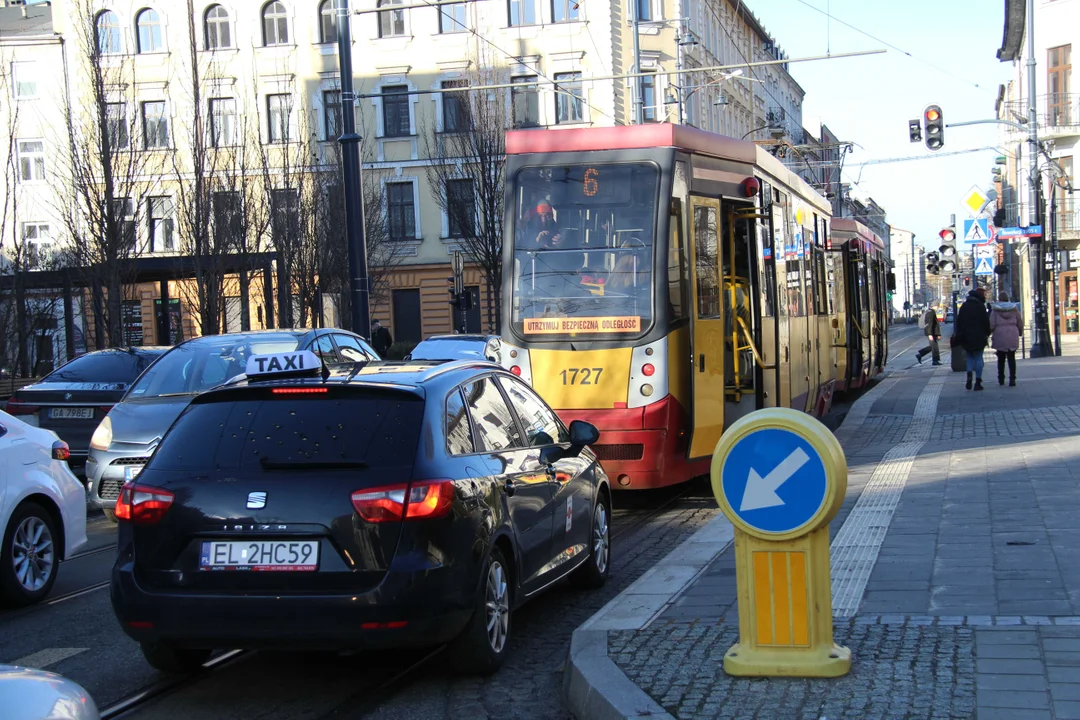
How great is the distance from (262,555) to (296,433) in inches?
24.5

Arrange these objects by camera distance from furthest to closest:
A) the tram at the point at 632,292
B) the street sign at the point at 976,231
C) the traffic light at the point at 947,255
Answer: the traffic light at the point at 947,255 → the street sign at the point at 976,231 → the tram at the point at 632,292

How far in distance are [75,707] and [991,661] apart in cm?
374

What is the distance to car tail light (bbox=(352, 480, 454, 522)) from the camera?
5.55 meters

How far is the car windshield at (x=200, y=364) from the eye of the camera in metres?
12.5

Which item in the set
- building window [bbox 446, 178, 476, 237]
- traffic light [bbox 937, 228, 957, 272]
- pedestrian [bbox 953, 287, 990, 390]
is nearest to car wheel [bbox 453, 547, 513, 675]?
pedestrian [bbox 953, 287, 990, 390]

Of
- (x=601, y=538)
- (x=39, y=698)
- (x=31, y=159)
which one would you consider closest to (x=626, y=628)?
(x=601, y=538)

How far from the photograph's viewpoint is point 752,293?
12.5m

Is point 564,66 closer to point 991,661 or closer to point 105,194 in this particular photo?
point 105,194

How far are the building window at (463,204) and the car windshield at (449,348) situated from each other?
15544 millimetres

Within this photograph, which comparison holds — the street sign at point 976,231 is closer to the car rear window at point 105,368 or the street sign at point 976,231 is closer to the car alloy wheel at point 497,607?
the car rear window at point 105,368

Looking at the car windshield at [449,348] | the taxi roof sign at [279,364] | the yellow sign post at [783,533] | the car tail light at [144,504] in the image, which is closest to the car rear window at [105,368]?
the car windshield at [449,348]

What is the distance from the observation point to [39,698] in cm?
363

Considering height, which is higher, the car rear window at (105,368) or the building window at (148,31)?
the building window at (148,31)

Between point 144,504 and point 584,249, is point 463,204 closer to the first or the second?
point 584,249
